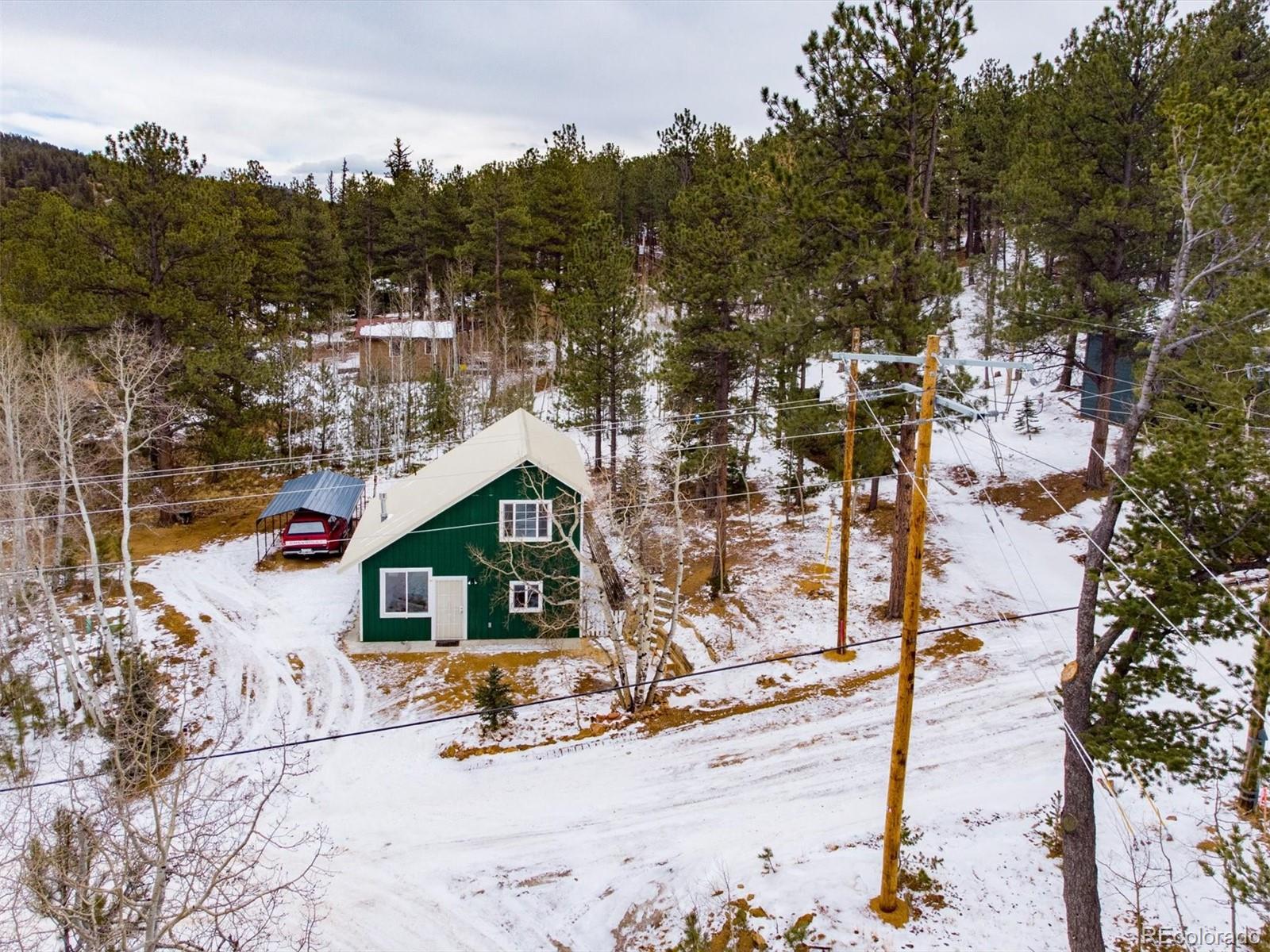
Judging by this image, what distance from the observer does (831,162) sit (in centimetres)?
1584

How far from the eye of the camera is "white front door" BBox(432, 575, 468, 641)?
1842 cm

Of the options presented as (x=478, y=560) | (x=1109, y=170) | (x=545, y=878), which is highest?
(x=1109, y=170)

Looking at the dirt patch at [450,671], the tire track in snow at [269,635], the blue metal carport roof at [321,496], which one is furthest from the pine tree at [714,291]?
the blue metal carport roof at [321,496]

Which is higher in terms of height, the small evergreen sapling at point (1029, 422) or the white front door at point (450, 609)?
the small evergreen sapling at point (1029, 422)

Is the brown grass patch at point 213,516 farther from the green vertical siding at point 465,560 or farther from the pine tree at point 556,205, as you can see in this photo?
the pine tree at point 556,205

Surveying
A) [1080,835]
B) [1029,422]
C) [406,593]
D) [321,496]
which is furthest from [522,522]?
[1029,422]

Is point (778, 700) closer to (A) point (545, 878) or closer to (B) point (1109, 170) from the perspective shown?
(A) point (545, 878)

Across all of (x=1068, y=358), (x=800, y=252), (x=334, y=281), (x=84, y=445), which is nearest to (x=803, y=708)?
(x=800, y=252)

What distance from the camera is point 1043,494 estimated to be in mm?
24672

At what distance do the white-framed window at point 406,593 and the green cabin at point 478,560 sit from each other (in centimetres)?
2

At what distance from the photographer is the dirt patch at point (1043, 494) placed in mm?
23250

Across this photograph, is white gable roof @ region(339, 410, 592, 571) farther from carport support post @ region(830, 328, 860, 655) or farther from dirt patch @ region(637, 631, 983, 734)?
carport support post @ region(830, 328, 860, 655)

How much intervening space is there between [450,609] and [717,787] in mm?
8420

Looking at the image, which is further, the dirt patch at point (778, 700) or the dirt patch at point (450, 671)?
the dirt patch at point (450, 671)
